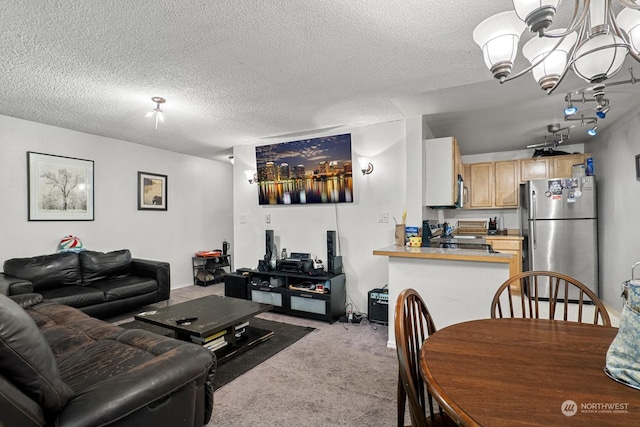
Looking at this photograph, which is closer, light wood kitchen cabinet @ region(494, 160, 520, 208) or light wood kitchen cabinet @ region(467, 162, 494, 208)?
light wood kitchen cabinet @ region(494, 160, 520, 208)

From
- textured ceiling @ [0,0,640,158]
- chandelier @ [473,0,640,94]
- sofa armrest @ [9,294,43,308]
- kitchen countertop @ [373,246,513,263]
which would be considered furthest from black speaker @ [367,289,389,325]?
sofa armrest @ [9,294,43,308]

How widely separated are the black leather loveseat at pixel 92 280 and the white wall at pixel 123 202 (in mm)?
418

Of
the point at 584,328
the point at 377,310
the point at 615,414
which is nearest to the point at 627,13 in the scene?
the point at 584,328

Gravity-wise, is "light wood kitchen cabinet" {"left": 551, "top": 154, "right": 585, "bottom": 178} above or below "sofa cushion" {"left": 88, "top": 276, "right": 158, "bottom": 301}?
above

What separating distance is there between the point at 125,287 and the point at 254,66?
2934 millimetres

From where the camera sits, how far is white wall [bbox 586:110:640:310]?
10.6 ft

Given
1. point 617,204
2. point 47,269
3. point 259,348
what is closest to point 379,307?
point 259,348

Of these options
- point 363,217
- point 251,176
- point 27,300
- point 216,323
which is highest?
point 251,176

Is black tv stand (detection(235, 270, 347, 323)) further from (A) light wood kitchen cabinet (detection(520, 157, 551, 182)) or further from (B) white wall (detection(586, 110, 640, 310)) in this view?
(A) light wood kitchen cabinet (detection(520, 157, 551, 182))

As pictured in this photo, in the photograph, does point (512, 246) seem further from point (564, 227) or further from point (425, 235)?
point (425, 235)

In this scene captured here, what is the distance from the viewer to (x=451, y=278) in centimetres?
254

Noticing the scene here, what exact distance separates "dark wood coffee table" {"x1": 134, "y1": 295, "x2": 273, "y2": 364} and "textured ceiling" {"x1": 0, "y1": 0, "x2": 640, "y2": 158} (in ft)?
6.37

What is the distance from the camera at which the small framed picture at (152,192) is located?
4.72 m

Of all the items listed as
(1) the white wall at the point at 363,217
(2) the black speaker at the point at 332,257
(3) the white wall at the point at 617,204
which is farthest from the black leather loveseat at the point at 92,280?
(3) the white wall at the point at 617,204
